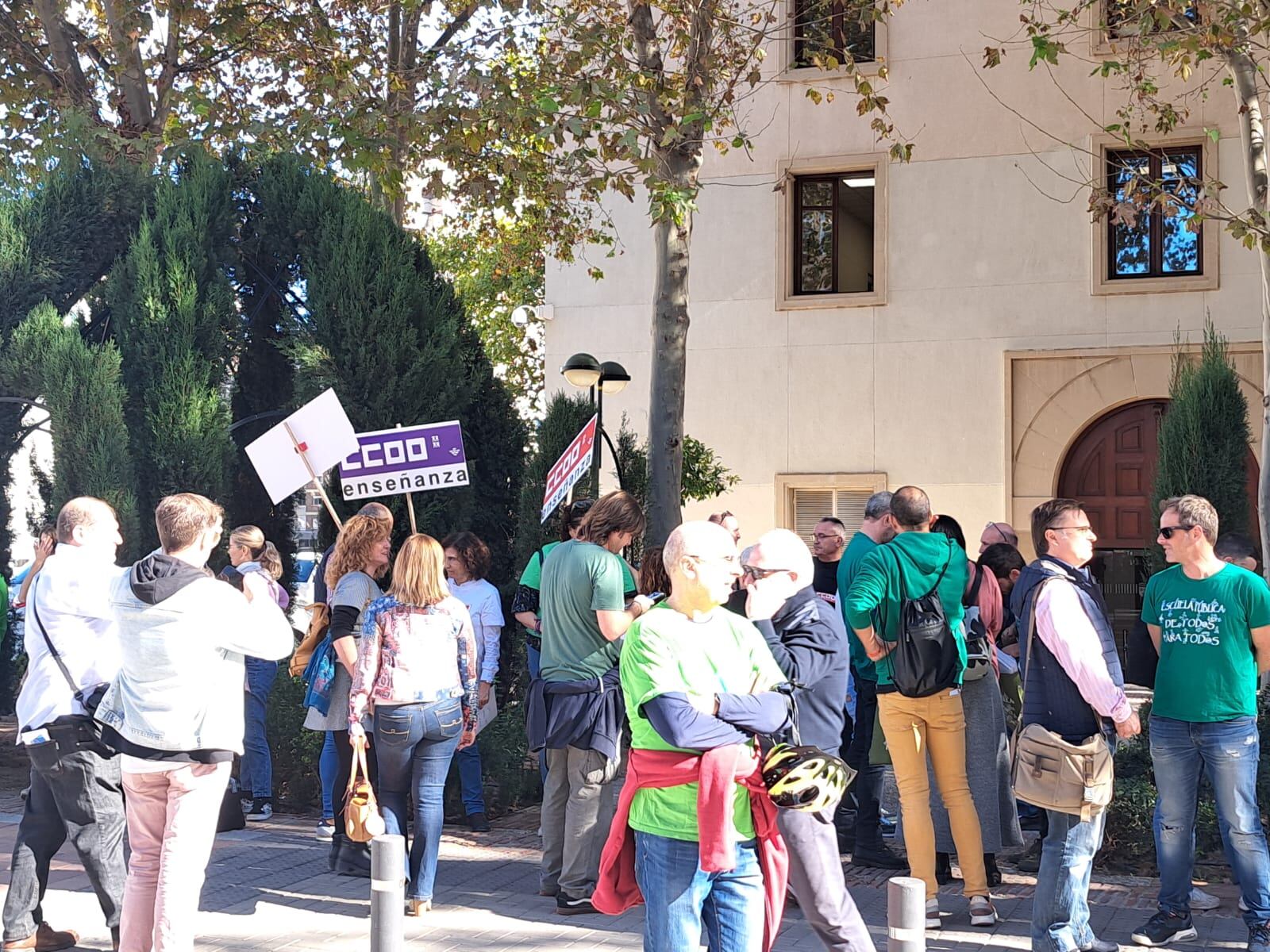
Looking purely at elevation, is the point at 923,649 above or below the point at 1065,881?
above

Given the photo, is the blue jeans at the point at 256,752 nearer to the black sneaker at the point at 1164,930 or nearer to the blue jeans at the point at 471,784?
the blue jeans at the point at 471,784

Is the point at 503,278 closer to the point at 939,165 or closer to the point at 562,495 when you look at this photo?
the point at 939,165

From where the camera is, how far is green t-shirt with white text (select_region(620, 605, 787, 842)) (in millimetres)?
4195

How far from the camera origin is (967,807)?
6.73 m

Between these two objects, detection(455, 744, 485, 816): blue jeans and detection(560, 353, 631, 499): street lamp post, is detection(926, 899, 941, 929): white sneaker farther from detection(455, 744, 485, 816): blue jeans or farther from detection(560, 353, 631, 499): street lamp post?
detection(560, 353, 631, 499): street lamp post

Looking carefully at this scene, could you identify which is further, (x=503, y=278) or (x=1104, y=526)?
(x=503, y=278)

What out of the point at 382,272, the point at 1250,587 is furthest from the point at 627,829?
the point at 382,272

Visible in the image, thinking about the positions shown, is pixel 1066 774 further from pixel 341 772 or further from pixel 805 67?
pixel 805 67

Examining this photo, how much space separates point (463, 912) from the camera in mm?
6934

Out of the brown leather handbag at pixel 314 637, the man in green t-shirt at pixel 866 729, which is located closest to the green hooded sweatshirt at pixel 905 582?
the man in green t-shirt at pixel 866 729

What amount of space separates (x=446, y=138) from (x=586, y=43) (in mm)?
1559

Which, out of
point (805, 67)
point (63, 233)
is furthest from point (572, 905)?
point (805, 67)

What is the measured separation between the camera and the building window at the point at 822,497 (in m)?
18.4

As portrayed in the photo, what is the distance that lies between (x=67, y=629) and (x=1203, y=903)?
17.9 feet
